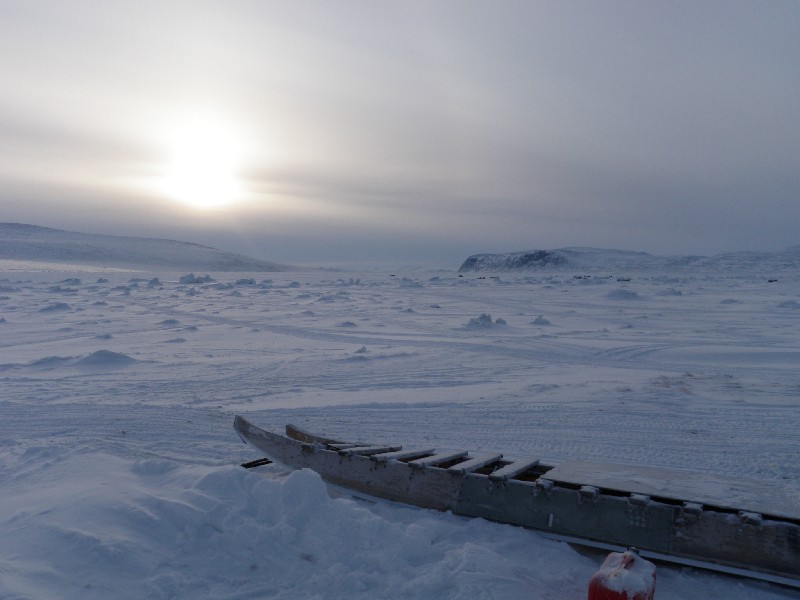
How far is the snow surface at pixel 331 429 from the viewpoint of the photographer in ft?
12.2

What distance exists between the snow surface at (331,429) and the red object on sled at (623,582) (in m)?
0.64

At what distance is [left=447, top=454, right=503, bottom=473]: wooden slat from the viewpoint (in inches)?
194

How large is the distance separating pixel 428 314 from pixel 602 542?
1666cm

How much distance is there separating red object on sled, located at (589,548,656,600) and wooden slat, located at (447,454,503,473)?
1.73 meters

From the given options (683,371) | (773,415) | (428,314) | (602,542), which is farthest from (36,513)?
(428,314)

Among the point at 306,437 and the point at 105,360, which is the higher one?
the point at 306,437

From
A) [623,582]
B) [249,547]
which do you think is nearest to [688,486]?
[623,582]

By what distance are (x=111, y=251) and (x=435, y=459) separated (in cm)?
9848

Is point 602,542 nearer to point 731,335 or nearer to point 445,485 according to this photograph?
point 445,485

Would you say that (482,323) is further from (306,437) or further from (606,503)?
(606,503)

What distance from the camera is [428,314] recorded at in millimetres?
20844

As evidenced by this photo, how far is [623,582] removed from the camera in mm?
3062

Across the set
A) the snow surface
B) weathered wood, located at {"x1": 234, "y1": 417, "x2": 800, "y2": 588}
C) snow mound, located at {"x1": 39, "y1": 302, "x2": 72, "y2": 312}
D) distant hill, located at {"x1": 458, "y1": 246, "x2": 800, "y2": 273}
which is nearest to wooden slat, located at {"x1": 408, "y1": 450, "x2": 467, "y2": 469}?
weathered wood, located at {"x1": 234, "y1": 417, "x2": 800, "y2": 588}

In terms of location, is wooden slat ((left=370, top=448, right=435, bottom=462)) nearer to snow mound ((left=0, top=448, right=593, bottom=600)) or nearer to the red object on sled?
snow mound ((left=0, top=448, right=593, bottom=600))
